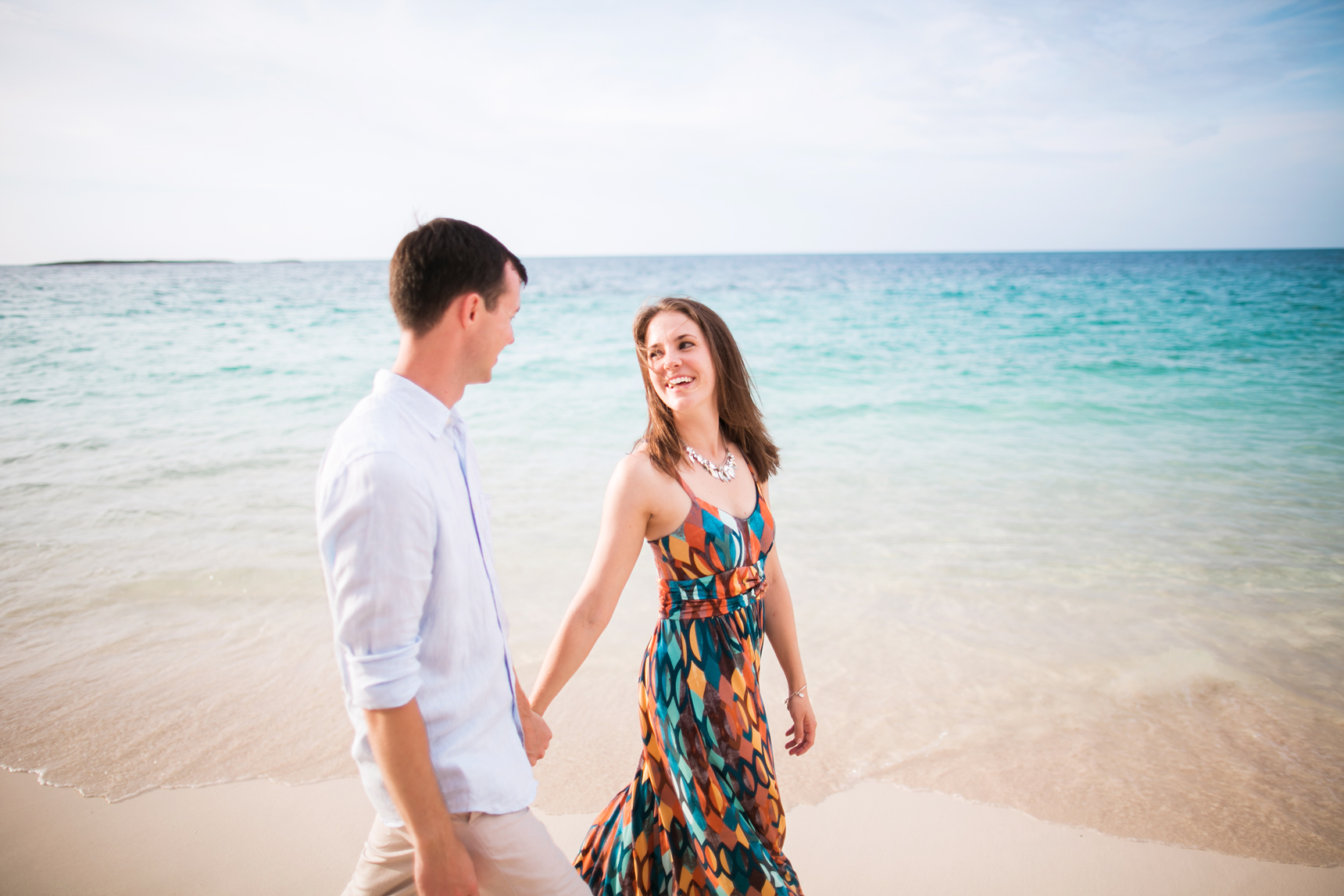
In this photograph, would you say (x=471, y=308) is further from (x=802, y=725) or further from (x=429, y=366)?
(x=802, y=725)

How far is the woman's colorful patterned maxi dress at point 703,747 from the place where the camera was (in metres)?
2.06

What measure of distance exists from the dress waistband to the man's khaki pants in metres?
0.76

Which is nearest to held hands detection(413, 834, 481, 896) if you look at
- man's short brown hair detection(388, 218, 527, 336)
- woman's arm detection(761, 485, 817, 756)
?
man's short brown hair detection(388, 218, 527, 336)

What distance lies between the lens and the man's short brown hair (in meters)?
1.45

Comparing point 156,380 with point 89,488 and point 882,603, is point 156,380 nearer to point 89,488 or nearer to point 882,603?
point 89,488

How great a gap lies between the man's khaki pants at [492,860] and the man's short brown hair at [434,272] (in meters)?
1.06

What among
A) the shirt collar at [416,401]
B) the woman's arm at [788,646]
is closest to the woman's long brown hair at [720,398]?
the woman's arm at [788,646]

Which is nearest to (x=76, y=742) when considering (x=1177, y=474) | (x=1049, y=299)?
(x=1177, y=474)

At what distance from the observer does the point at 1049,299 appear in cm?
2994

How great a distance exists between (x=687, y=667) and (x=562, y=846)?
1258 mm

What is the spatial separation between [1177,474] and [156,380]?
1637 cm

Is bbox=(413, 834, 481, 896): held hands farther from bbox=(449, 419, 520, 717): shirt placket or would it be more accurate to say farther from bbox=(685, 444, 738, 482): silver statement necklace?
bbox=(685, 444, 738, 482): silver statement necklace

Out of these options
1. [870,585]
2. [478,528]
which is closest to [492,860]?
[478,528]

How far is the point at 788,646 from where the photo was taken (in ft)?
8.28
